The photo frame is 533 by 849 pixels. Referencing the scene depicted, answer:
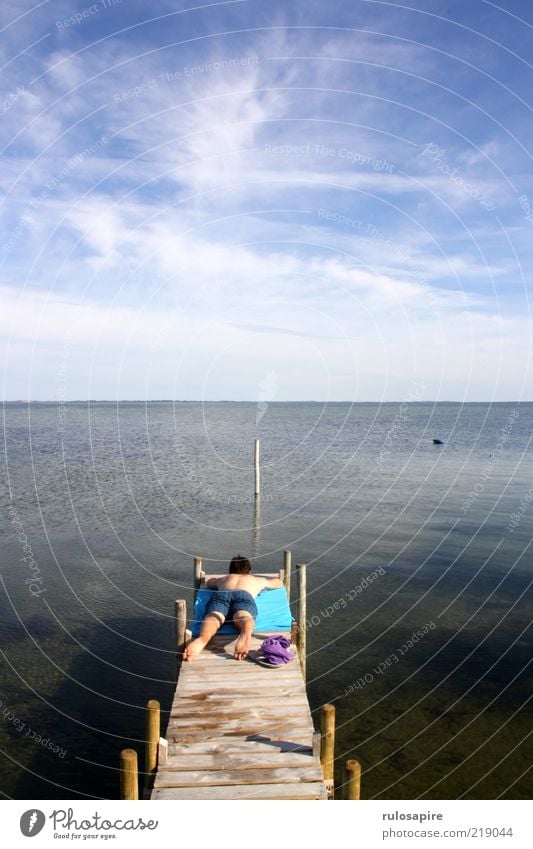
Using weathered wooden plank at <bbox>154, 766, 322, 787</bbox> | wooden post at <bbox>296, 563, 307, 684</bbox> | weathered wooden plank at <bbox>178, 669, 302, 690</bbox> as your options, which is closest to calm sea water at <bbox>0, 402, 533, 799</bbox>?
wooden post at <bbox>296, 563, 307, 684</bbox>

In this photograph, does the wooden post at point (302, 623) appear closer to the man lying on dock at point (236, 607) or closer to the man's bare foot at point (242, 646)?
the man lying on dock at point (236, 607)

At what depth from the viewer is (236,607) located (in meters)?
13.1

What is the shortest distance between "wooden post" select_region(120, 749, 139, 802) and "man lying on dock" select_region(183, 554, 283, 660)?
3.81 m

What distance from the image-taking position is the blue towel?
13.2 m

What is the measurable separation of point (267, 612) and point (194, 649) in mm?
2458

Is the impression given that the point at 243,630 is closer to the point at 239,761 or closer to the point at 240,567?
the point at 240,567

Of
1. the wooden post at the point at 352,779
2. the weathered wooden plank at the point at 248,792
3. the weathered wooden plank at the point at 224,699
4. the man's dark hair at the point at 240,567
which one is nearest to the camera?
the wooden post at the point at 352,779

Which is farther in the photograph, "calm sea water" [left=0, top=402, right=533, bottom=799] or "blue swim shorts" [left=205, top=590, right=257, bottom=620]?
"blue swim shorts" [left=205, top=590, right=257, bottom=620]

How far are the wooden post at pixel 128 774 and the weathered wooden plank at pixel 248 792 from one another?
37 centimetres

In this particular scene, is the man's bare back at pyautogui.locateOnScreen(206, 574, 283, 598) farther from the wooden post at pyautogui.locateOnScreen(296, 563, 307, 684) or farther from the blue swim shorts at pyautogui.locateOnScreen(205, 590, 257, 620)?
the wooden post at pyautogui.locateOnScreen(296, 563, 307, 684)

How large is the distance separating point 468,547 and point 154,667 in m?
15.4

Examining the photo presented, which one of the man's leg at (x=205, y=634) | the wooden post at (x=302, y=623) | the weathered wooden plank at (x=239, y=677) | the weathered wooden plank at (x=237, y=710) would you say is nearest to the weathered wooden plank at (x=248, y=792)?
the weathered wooden plank at (x=237, y=710)

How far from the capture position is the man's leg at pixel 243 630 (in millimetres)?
11688

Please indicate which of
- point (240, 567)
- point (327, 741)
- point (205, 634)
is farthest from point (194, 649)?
point (327, 741)
